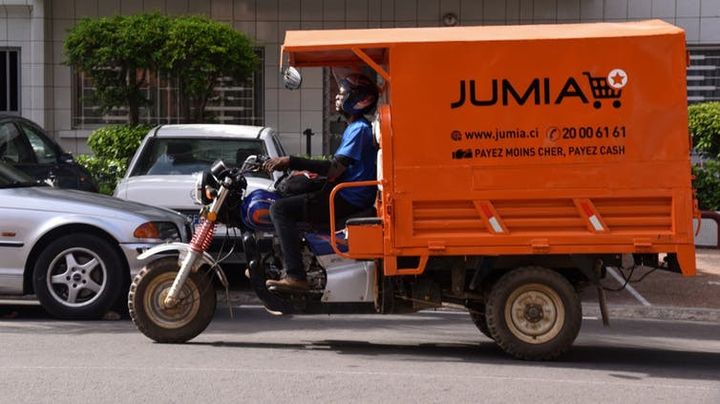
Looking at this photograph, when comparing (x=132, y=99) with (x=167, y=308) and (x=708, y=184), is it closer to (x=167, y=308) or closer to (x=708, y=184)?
(x=708, y=184)

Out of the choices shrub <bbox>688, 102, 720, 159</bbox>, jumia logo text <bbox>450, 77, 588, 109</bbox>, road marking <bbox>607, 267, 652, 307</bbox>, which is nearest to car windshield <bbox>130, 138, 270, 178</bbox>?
road marking <bbox>607, 267, 652, 307</bbox>

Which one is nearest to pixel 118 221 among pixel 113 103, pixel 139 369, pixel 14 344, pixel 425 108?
pixel 14 344

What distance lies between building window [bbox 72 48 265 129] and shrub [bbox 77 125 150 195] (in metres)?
2.87

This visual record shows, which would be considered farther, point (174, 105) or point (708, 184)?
point (174, 105)

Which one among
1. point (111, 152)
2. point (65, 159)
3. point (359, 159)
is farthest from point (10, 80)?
point (359, 159)

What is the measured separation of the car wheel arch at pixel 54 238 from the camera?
9.70m

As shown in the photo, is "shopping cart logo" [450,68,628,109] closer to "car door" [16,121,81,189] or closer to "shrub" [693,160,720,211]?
"car door" [16,121,81,189]

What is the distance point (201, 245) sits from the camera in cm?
812

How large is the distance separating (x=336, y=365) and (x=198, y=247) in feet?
4.45

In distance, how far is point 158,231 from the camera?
9883mm

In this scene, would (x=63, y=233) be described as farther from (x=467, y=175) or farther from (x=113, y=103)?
(x=113, y=103)

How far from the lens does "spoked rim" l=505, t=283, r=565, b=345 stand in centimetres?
791

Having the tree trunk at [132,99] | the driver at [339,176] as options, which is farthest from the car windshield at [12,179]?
the tree trunk at [132,99]

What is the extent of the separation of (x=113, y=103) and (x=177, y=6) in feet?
9.80
